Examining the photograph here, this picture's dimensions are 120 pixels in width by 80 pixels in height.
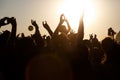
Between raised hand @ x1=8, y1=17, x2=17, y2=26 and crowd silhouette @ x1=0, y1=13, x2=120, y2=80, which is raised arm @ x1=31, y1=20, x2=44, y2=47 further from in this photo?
raised hand @ x1=8, y1=17, x2=17, y2=26

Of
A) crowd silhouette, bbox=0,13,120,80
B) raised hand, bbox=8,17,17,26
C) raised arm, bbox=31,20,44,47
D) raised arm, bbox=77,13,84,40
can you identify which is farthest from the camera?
raised hand, bbox=8,17,17,26

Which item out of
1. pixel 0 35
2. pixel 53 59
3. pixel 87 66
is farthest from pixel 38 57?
pixel 0 35

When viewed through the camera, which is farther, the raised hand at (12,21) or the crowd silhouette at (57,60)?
the raised hand at (12,21)

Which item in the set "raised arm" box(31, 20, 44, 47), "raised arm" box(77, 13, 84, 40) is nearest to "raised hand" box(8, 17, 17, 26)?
"raised arm" box(31, 20, 44, 47)

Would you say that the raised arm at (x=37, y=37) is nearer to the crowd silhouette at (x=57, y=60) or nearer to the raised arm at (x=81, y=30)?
the crowd silhouette at (x=57, y=60)

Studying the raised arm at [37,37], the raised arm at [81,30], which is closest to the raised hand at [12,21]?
the raised arm at [37,37]

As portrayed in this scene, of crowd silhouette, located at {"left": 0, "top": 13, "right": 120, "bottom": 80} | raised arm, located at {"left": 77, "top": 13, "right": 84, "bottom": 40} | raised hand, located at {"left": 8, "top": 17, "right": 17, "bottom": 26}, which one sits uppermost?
raised hand, located at {"left": 8, "top": 17, "right": 17, "bottom": 26}

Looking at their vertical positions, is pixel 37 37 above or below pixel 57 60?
above

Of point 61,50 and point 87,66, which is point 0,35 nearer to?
point 61,50

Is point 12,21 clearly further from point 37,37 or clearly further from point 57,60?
point 57,60

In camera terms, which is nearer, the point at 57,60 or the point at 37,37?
the point at 57,60

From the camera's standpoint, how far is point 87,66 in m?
7.00

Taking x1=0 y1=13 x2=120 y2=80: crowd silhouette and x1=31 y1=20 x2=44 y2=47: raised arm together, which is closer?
x1=0 y1=13 x2=120 y2=80: crowd silhouette

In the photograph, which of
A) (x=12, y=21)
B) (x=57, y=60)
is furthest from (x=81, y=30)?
(x=12, y=21)
